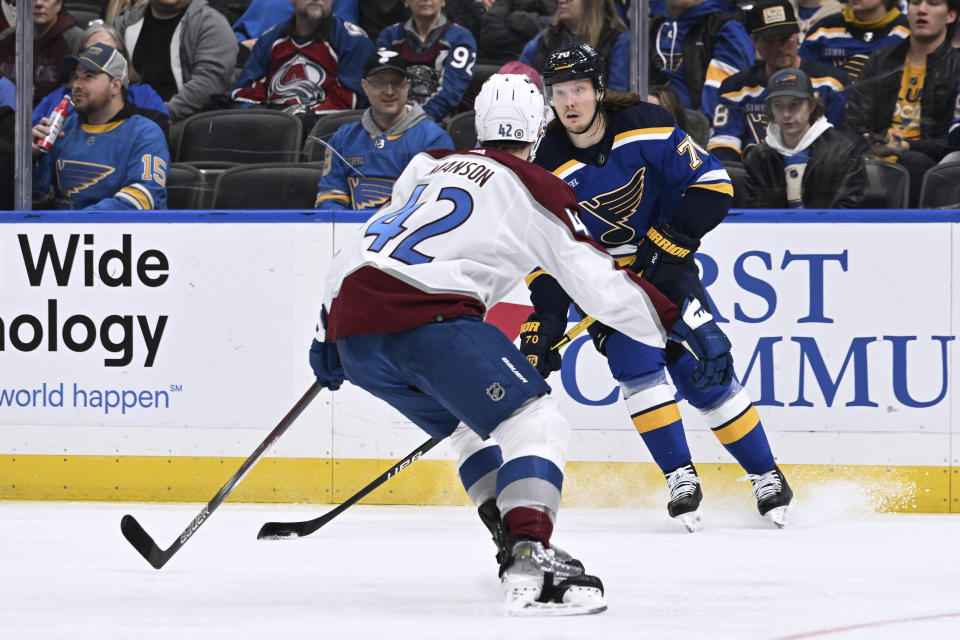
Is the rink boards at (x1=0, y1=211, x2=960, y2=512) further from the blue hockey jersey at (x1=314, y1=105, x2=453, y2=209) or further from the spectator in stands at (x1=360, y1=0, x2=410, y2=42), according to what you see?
the spectator in stands at (x1=360, y1=0, x2=410, y2=42)

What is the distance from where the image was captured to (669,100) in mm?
4328

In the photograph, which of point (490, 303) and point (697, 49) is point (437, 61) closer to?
point (697, 49)

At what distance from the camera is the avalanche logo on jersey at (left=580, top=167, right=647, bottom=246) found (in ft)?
11.9

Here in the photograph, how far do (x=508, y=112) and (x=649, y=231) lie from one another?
1.11 meters

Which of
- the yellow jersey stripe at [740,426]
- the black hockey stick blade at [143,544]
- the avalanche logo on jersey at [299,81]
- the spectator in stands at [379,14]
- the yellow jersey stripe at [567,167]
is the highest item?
the spectator in stands at [379,14]

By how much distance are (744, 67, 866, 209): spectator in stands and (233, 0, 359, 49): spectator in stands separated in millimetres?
1825

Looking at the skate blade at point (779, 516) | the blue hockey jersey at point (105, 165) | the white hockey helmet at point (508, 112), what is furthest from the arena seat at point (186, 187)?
the skate blade at point (779, 516)

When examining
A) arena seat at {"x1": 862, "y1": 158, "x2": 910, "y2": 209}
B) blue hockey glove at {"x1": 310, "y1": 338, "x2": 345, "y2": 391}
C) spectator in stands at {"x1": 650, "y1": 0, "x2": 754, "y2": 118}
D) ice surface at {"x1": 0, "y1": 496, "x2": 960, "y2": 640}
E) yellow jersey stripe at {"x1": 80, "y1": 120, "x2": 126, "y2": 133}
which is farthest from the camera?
yellow jersey stripe at {"x1": 80, "y1": 120, "x2": 126, "y2": 133}

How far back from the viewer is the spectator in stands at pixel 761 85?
14.2 ft

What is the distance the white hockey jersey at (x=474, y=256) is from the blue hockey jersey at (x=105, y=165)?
219cm

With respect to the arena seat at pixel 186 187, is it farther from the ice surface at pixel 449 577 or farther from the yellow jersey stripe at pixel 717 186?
the yellow jersey stripe at pixel 717 186

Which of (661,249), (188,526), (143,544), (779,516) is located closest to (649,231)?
(661,249)

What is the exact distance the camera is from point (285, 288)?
14.0 ft

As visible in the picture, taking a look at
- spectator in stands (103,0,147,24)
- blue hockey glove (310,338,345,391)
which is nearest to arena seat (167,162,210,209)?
spectator in stands (103,0,147,24)
